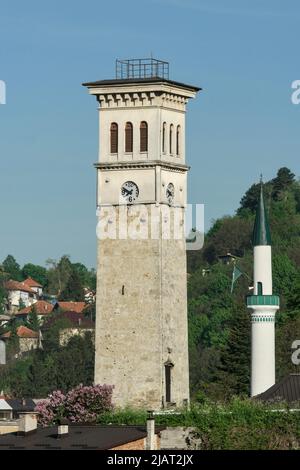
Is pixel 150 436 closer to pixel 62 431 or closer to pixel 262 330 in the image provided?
pixel 62 431

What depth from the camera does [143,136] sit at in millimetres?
89188

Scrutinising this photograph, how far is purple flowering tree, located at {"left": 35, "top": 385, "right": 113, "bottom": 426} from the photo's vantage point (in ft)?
283

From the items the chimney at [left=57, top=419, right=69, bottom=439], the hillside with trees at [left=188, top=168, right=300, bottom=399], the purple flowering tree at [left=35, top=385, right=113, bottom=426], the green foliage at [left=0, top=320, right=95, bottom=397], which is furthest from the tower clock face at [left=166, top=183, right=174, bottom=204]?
the green foliage at [left=0, top=320, right=95, bottom=397]

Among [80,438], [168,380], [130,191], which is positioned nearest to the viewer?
[80,438]

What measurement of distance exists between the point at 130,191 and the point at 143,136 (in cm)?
215

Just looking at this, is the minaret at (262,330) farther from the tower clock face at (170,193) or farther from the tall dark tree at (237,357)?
the tall dark tree at (237,357)

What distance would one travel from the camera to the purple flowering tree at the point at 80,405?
283 feet

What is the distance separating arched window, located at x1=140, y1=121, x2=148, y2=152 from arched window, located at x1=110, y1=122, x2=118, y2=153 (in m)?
1.06

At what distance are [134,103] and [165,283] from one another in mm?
6870

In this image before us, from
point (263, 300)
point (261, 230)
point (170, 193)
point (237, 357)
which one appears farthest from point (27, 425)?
point (237, 357)

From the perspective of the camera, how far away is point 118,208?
8838 centimetres

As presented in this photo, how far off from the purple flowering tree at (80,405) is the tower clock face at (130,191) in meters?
6.99
